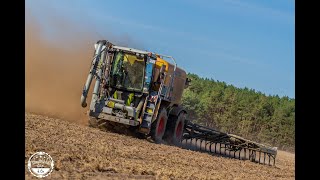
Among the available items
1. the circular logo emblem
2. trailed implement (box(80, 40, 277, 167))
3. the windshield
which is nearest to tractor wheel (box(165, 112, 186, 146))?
trailed implement (box(80, 40, 277, 167))

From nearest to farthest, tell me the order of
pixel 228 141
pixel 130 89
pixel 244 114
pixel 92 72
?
pixel 92 72, pixel 130 89, pixel 228 141, pixel 244 114

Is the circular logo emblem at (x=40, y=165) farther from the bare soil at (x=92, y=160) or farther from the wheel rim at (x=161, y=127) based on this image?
the wheel rim at (x=161, y=127)

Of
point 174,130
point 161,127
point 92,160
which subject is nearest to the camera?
point 92,160

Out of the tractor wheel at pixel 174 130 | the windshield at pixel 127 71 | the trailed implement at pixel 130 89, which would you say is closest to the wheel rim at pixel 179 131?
the tractor wheel at pixel 174 130

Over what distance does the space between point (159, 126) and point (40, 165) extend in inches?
472

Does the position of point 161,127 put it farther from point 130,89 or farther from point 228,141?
point 228,141

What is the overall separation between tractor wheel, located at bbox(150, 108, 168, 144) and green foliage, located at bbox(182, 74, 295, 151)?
3886 centimetres

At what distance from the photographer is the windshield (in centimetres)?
1625

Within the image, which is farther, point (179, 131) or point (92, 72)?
point (179, 131)

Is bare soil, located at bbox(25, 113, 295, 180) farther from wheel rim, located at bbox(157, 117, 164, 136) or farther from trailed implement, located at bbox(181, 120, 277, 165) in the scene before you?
trailed implement, located at bbox(181, 120, 277, 165)

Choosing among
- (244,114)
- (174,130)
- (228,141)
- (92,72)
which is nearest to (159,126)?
(174,130)

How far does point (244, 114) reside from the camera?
6378 cm
